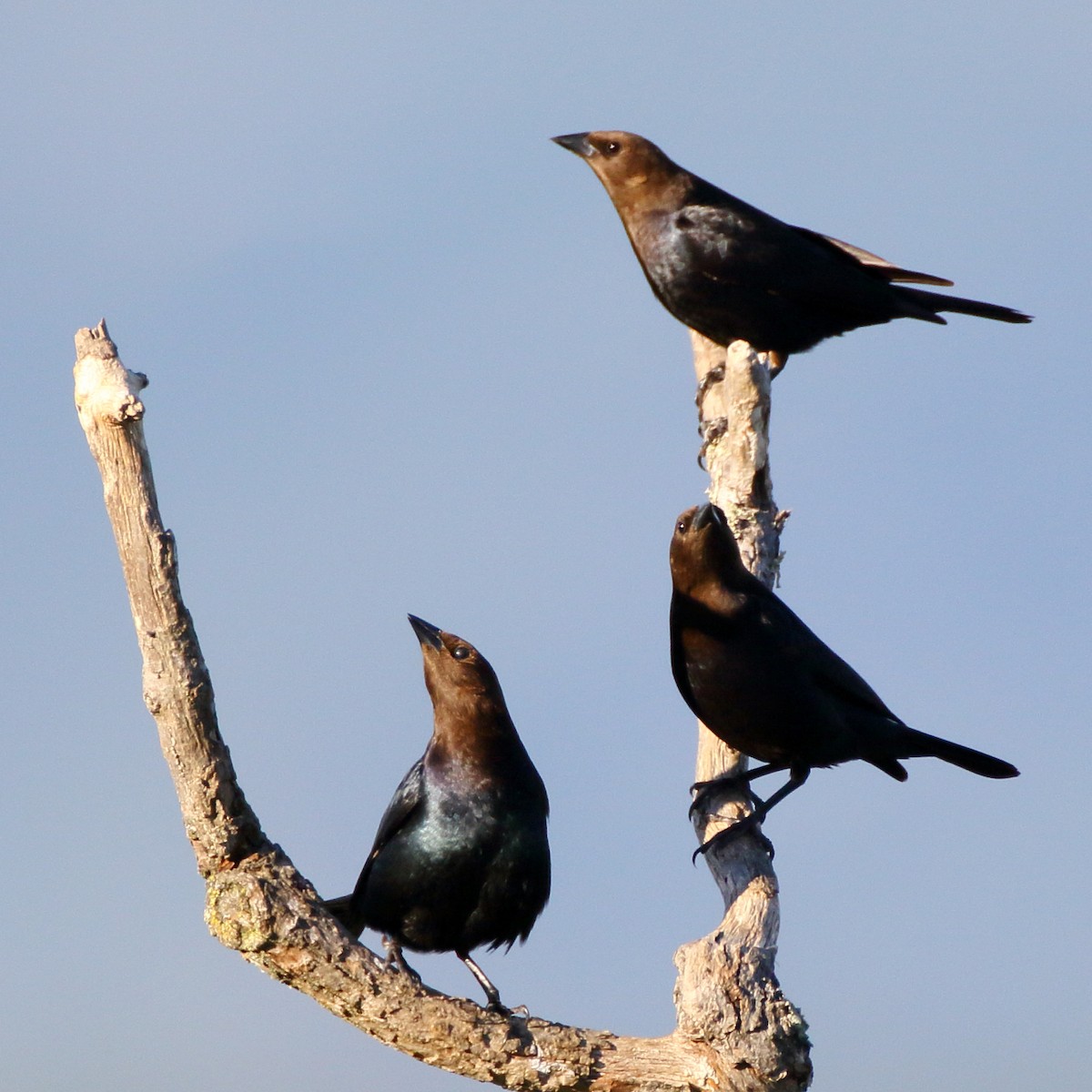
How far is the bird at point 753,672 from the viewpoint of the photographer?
5.34 metres

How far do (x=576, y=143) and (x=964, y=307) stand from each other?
6.67ft

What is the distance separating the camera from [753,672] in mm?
5336

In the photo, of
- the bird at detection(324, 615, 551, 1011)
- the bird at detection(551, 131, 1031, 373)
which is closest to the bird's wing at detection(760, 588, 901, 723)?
the bird at detection(324, 615, 551, 1011)

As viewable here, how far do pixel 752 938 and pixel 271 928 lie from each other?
1.37m

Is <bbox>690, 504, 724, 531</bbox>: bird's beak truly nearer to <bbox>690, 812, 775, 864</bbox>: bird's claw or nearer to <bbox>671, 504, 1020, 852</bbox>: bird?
<bbox>671, 504, 1020, 852</bbox>: bird

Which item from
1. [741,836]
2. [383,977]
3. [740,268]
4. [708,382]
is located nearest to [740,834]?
[741,836]

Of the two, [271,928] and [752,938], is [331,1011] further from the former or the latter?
[752,938]

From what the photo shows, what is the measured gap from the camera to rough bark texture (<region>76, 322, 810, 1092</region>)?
3941 millimetres

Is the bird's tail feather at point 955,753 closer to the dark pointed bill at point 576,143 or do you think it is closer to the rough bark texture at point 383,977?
the rough bark texture at point 383,977

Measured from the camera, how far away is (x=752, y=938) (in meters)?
4.34

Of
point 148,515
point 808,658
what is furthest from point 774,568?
point 148,515

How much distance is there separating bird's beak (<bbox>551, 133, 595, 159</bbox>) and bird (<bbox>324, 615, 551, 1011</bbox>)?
326 cm

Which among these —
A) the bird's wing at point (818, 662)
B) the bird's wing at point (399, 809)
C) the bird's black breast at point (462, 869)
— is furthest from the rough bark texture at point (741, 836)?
the bird's wing at point (399, 809)

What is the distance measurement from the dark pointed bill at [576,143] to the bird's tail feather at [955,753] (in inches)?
131
